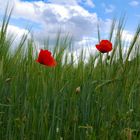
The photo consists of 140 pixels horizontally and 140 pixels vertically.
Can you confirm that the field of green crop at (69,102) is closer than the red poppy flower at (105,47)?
Yes

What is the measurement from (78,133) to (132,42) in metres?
0.44

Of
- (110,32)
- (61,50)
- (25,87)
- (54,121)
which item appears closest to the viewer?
(54,121)

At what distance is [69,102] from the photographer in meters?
1.56

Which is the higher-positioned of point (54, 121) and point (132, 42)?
point (132, 42)

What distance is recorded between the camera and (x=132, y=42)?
4.88ft

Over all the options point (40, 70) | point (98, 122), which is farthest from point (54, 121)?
point (40, 70)

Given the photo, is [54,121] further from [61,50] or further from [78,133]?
[61,50]

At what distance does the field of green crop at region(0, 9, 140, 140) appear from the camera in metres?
1.37

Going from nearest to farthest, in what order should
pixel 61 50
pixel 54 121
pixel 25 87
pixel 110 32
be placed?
pixel 54 121
pixel 25 87
pixel 110 32
pixel 61 50

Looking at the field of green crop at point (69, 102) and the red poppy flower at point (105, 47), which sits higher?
the red poppy flower at point (105, 47)

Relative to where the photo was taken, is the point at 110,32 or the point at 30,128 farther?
the point at 110,32

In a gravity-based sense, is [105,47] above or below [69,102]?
above

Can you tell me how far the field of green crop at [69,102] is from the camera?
137cm

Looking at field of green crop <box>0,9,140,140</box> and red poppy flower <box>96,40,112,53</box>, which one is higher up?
red poppy flower <box>96,40,112,53</box>
